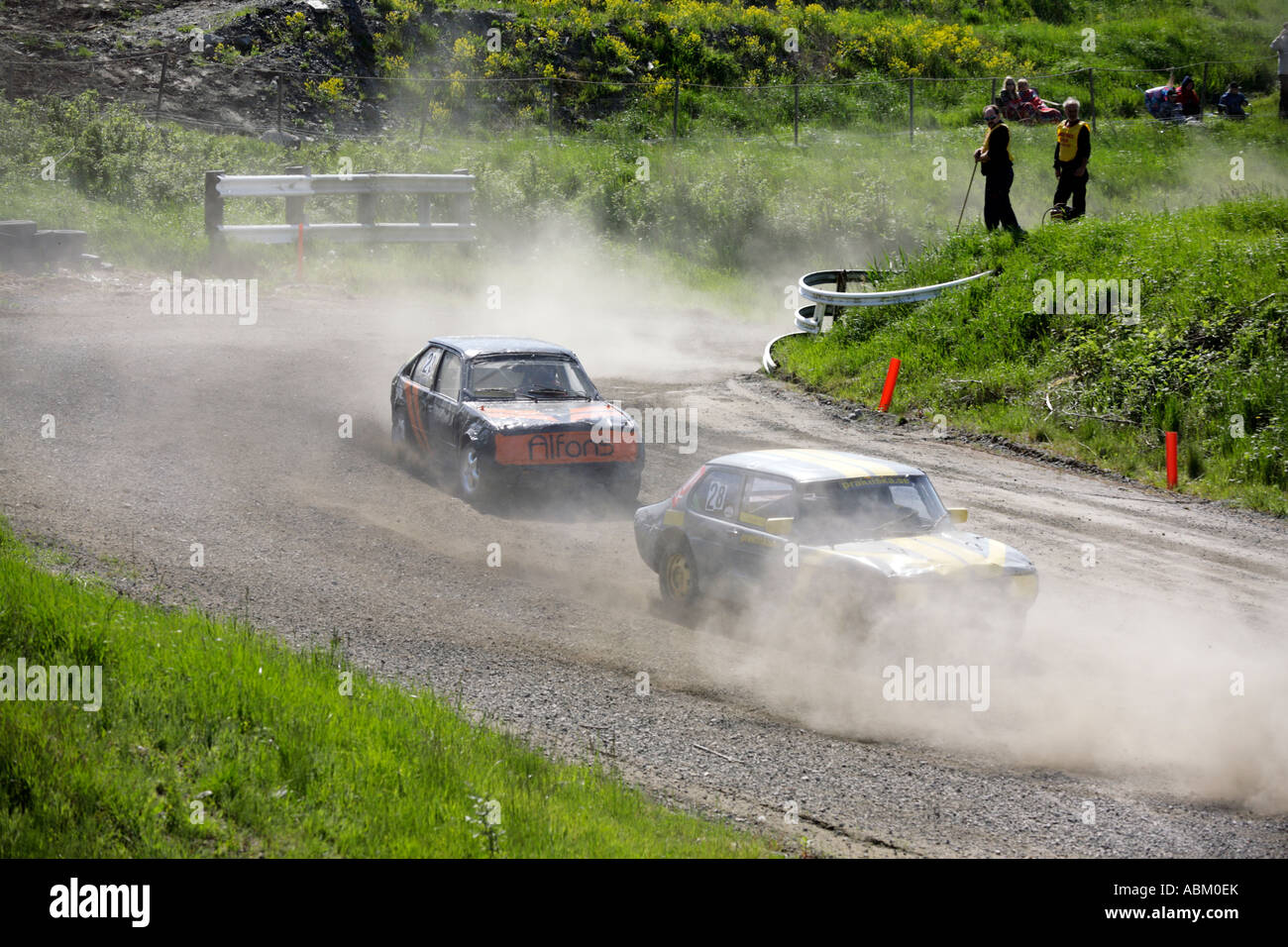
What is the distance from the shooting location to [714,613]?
9.76 metres

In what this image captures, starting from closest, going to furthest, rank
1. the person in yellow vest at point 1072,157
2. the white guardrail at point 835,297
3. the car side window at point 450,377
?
1. the car side window at point 450,377
2. the person in yellow vest at point 1072,157
3. the white guardrail at point 835,297

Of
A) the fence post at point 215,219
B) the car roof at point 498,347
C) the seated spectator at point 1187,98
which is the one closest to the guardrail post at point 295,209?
the fence post at point 215,219

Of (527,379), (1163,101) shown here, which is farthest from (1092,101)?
(527,379)

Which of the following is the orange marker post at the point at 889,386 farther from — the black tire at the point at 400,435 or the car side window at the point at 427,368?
the black tire at the point at 400,435

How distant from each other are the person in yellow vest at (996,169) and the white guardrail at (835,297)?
158 cm

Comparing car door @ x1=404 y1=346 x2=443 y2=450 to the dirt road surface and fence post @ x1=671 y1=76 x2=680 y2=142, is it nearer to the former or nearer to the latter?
the dirt road surface

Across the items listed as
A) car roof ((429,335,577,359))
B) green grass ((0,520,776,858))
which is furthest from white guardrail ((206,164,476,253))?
green grass ((0,520,776,858))

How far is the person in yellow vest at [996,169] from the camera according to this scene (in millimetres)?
20359

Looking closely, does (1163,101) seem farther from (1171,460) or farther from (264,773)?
(264,773)

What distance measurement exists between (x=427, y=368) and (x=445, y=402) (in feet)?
3.16

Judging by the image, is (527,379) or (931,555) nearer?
(931,555)

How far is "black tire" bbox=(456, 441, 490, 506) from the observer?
12.7 meters

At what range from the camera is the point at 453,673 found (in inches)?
336

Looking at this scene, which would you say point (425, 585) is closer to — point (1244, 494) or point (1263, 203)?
point (1244, 494)
